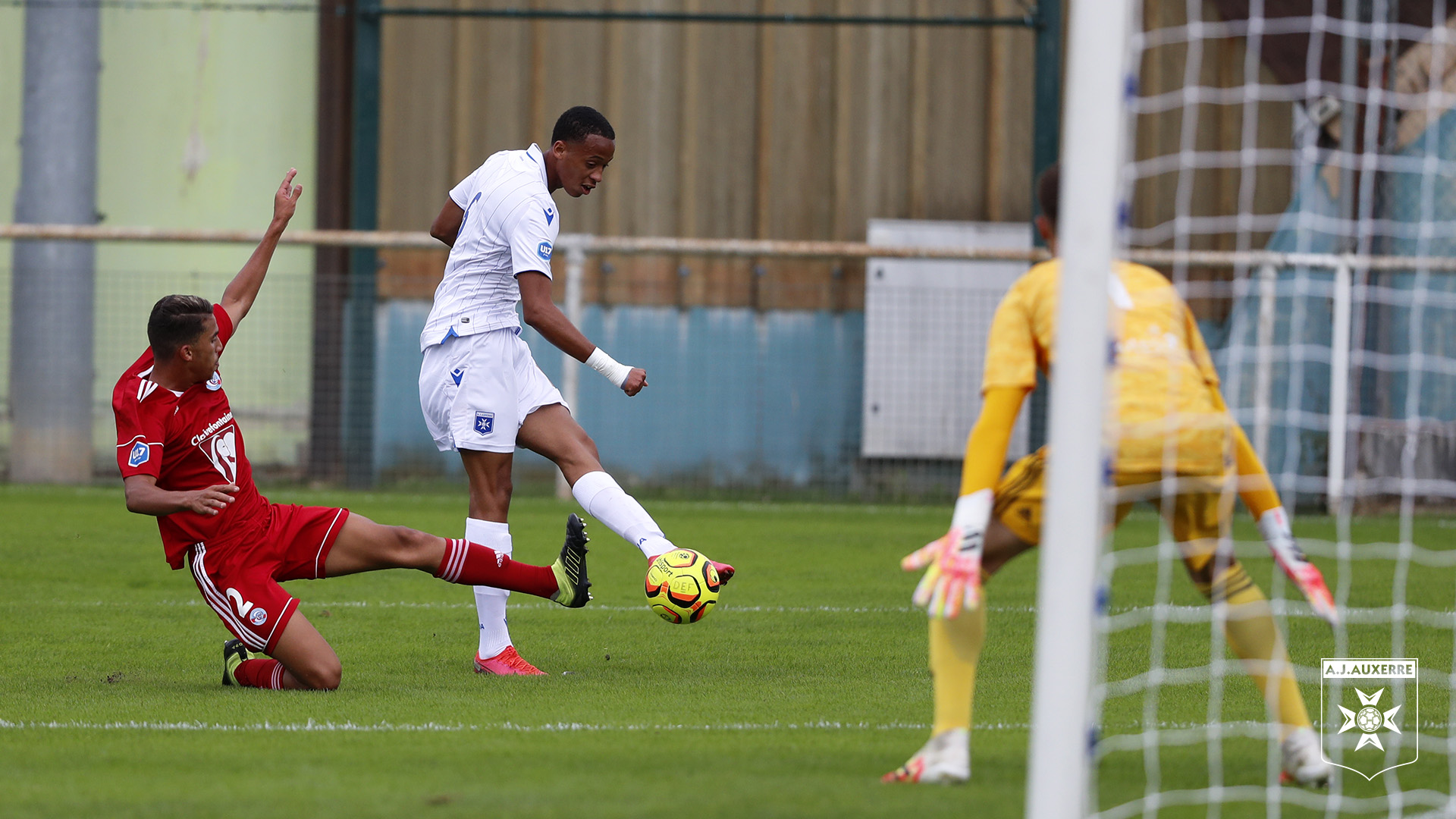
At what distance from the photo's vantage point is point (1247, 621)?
364 cm

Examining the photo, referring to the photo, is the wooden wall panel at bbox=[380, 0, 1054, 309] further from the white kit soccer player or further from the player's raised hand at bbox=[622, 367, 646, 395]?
the player's raised hand at bbox=[622, 367, 646, 395]

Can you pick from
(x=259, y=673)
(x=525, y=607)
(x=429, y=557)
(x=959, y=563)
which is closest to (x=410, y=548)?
(x=429, y=557)

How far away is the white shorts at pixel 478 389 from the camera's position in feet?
17.8

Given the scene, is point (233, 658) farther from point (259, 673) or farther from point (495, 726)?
point (495, 726)

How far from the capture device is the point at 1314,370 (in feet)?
39.8

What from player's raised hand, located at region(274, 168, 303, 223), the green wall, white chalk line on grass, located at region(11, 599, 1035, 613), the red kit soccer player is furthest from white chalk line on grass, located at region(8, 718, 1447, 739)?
the green wall

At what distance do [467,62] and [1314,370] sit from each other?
7.32 meters

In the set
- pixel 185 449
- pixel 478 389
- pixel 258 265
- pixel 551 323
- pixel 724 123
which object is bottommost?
pixel 185 449

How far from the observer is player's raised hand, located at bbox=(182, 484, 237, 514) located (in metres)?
4.65

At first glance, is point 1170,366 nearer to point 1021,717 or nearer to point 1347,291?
point 1021,717

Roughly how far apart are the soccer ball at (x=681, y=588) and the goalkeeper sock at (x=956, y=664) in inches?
64.6

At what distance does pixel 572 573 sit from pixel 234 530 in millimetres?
1118

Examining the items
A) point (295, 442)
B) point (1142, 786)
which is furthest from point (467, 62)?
point (1142, 786)

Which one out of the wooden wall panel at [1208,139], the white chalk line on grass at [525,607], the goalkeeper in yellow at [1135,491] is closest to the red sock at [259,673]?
the white chalk line on grass at [525,607]
